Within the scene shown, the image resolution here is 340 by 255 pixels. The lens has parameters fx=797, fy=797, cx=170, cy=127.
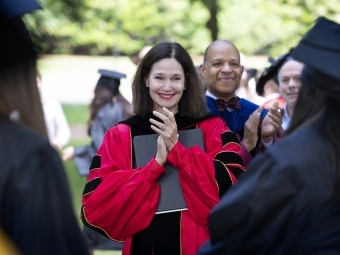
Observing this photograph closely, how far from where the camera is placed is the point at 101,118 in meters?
9.71

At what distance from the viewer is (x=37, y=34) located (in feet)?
10.5

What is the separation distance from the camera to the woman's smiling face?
501cm

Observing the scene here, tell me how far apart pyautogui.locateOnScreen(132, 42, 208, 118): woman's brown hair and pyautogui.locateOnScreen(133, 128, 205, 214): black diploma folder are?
18cm

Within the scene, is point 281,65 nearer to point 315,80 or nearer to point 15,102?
point 315,80

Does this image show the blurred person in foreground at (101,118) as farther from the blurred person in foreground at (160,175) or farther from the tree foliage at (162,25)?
the tree foliage at (162,25)

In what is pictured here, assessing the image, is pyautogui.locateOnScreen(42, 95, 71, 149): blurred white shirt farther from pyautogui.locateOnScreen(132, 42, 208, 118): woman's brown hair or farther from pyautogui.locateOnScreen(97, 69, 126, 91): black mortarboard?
pyautogui.locateOnScreen(132, 42, 208, 118): woman's brown hair

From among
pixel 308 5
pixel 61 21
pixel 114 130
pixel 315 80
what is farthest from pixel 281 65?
pixel 61 21

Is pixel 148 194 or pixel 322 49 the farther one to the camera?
pixel 148 194

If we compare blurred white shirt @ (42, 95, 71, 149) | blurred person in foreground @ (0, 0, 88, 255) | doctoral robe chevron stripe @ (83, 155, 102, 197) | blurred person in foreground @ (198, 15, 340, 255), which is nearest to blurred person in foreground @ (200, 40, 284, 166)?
doctoral robe chevron stripe @ (83, 155, 102, 197)

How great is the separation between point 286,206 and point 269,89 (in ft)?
21.4

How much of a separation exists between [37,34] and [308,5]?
53.0 ft

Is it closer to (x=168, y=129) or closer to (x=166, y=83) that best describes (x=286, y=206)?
(x=168, y=129)

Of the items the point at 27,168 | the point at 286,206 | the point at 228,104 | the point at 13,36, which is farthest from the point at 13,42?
the point at 228,104

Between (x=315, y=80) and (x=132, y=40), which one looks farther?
(x=132, y=40)
